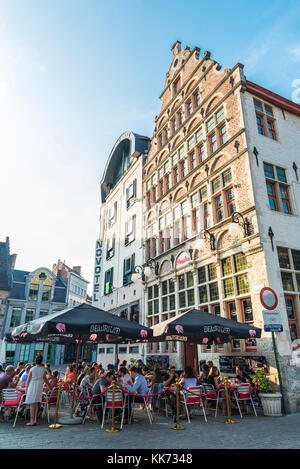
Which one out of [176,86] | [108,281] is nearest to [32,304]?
[108,281]

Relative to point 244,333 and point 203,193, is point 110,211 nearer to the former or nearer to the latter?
point 203,193

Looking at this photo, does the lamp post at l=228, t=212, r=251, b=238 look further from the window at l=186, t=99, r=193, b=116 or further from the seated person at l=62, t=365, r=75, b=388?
the window at l=186, t=99, r=193, b=116

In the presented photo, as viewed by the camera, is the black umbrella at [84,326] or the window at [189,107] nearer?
the black umbrella at [84,326]

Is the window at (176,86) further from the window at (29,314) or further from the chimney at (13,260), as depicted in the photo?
the chimney at (13,260)

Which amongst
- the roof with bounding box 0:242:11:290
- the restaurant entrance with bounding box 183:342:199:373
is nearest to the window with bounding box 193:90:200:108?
the restaurant entrance with bounding box 183:342:199:373

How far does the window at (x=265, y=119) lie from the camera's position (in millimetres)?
13414

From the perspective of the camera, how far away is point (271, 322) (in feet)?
30.5

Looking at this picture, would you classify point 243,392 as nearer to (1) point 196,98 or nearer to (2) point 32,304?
(1) point 196,98

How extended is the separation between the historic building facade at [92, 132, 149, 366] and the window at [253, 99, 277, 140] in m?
11.1

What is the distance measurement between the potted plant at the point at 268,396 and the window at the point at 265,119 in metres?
9.87

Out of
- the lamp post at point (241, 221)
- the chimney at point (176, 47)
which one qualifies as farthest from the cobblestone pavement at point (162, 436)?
the chimney at point (176, 47)

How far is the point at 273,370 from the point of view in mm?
9414

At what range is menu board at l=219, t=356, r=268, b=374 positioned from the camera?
9.73m
